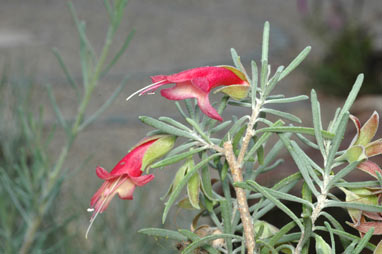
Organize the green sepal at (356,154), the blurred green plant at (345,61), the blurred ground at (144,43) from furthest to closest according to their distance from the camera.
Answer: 1. the blurred green plant at (345,61)
2. the blurred ground at (144,43)
3. the green sepal at (356,154)

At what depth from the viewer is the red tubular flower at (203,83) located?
35 centimetres

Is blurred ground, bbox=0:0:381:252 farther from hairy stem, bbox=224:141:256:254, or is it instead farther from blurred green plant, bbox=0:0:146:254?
hairy stem, bbox=224:141:256:254

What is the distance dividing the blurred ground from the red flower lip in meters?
2.46

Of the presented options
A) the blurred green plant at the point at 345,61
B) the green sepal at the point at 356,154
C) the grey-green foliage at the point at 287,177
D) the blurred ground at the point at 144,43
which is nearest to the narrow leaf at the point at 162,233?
the grey-green foliage at the point at 287,177

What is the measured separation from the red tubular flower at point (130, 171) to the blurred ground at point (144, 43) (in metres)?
2.45

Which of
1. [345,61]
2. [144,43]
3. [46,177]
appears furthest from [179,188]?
[144,43]

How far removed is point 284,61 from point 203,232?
394cm

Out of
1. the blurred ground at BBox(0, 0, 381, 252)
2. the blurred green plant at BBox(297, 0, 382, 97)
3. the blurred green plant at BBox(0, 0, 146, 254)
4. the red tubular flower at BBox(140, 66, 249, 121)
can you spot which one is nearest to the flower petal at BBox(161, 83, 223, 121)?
the red tubular flower at BBox(140, 66, 249, 121)

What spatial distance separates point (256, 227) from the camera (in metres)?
0.38

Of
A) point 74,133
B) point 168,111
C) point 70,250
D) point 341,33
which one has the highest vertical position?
point 74,133

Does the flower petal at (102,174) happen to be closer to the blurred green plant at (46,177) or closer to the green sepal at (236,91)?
the green sepal at (236,91)

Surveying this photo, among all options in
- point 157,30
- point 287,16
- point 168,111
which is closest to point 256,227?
point 168,111

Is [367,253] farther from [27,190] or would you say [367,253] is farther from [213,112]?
[27,190]

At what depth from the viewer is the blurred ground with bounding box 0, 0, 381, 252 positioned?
3346 millimetres
